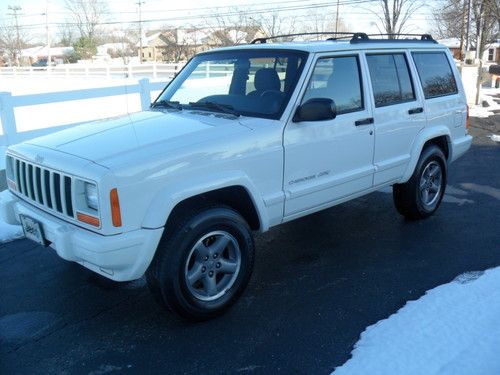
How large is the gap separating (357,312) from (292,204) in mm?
952

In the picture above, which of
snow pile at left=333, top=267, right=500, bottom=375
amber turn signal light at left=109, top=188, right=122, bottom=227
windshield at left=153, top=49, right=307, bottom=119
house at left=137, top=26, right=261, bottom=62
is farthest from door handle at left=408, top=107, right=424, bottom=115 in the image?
house at left=137, top=26, right=261, bottom=62

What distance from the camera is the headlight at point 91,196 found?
3.07 metres

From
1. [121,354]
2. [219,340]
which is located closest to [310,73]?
[219,340]

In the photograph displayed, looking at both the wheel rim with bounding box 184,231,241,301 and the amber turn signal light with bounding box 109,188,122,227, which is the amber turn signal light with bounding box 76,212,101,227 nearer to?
the amber turn signal light with bounding box 109,188,122,227

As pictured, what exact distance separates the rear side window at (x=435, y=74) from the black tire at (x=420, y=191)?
62cm

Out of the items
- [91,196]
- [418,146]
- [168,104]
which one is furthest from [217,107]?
[418,146]

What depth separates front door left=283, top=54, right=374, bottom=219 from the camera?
13.0 ft

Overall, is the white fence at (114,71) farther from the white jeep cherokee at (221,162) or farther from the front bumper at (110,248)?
the front bumper at (110,248)

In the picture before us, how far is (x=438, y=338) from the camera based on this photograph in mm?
3201

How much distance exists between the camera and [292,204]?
13.1ft

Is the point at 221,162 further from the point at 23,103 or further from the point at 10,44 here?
the point at 10,44

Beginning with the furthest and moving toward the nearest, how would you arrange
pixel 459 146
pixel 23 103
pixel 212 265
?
1. pixel 23 103
2. pixel 459 146
3. pixel 212 265

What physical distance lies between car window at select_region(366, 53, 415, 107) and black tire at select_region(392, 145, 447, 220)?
0.74m

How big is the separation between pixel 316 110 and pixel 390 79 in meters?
1.47
